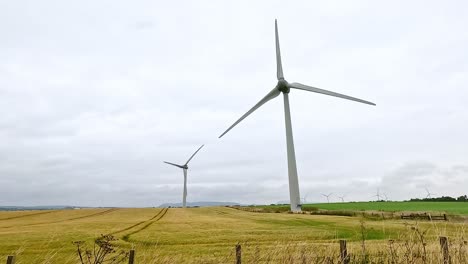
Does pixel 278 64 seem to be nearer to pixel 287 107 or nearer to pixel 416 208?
pixel 287 107

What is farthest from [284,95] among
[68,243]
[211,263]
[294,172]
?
[211,263]

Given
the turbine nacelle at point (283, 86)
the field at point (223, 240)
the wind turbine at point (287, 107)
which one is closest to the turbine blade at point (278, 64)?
the wind turbine at point (287, 107)

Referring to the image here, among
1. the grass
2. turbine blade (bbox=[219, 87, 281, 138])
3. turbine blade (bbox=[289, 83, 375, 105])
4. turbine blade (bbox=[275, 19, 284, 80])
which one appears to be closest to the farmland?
the grass

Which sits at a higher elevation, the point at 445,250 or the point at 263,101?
the point at 263,101

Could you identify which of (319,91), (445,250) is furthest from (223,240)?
(319,91)

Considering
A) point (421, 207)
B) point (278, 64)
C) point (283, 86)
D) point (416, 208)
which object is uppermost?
point (278, 64)

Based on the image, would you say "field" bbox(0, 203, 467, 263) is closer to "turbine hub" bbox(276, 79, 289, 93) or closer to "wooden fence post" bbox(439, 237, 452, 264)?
"wooden fence post" bbox(439, 237, 452, 264)

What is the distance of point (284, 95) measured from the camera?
73625mm

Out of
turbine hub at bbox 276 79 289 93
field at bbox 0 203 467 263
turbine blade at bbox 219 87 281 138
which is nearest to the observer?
field at bbox 0 203 467 263

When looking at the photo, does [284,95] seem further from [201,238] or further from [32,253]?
[32,253]

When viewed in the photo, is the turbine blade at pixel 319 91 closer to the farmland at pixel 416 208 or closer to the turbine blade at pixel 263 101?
the turbine blade at pixel 263 101

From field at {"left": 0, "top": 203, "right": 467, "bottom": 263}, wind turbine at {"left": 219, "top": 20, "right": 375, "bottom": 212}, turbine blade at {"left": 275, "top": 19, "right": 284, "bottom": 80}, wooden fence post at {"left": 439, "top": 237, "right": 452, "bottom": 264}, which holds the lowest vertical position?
field at {"left": 0, "top": 203, "right": 467, "bottom": 263}

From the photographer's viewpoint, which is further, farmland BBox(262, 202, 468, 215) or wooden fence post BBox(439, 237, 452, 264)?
farmland BBox(262, 202, 468, 215)

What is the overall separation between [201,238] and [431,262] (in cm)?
2916
